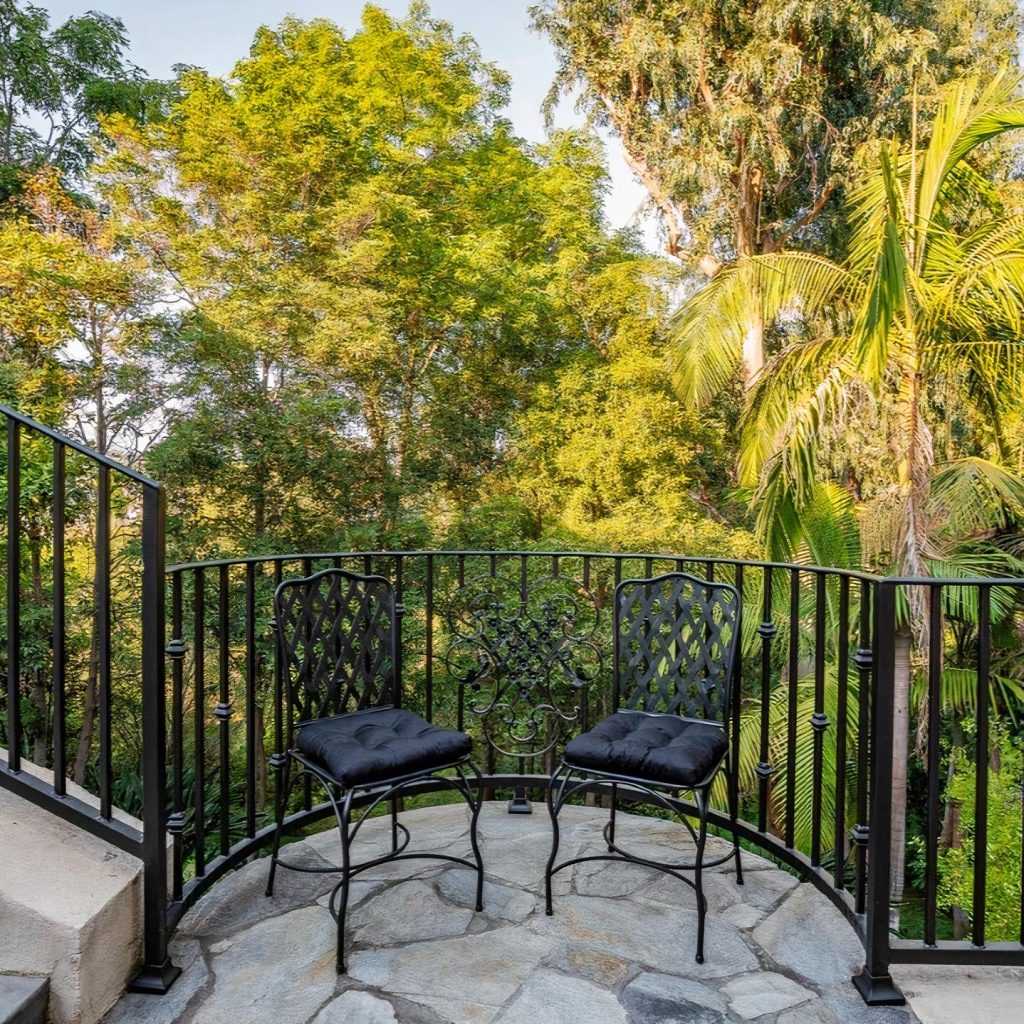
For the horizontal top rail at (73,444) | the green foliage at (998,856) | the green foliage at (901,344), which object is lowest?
the green foliage at (998,856)

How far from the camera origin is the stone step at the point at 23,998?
146 centimetres

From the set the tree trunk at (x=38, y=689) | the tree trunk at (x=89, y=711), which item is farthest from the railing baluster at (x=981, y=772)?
the tree trunk at (x=38, y=689)

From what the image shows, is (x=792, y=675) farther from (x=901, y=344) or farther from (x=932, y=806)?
(x=901, y=344)

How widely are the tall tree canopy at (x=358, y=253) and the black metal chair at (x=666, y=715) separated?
6.70 meters

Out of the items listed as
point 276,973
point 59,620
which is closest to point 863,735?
point 276,973

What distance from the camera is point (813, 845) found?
2.25m

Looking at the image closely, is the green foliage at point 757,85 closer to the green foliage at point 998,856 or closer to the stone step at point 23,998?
the green foliage at point 998,856

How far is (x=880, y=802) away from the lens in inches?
71.2

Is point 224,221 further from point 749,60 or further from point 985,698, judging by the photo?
point 985,698

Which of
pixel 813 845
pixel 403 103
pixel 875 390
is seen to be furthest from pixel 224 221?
pixel 813 845

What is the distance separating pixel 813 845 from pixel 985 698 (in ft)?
2.32

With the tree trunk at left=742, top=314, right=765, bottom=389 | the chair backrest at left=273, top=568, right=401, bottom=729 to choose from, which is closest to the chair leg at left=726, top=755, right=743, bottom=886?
the chair backrest at left=273, top=568, right=401, bottom=729

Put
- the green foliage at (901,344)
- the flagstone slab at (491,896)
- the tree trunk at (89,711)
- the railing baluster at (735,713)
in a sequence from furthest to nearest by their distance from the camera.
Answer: the tree trunk at (89,711)
the green foliage at (901,344)
the railing baluster at (735,713)
the flagstone slab at (491,896)

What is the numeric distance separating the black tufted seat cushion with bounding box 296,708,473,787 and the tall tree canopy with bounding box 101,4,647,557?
6529mm
